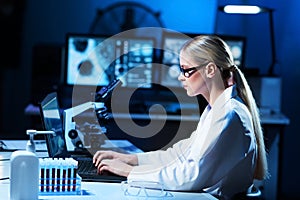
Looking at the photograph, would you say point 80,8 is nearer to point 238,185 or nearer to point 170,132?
point 170,132

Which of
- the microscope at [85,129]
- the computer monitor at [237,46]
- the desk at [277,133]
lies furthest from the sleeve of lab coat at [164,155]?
the computer monitor at [237,46]

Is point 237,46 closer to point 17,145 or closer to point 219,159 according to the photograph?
point 17,145

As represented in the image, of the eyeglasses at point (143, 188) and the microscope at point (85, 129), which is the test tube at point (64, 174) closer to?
the eyeglasses at point (143, 188)

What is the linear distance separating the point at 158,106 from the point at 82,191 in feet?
7.96

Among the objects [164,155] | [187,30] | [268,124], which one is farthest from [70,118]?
[187,30]

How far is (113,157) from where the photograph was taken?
2336mm

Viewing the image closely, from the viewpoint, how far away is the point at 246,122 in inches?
83.0

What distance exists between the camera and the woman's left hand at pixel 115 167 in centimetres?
219

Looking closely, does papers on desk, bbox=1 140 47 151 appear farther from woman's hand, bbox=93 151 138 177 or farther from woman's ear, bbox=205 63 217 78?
woman's ear, bbox=205 63 217 78

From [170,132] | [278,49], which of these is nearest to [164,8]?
[278,49]

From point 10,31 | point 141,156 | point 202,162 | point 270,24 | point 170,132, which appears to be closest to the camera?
point 202,162

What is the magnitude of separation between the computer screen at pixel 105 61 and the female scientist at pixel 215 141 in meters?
2.09

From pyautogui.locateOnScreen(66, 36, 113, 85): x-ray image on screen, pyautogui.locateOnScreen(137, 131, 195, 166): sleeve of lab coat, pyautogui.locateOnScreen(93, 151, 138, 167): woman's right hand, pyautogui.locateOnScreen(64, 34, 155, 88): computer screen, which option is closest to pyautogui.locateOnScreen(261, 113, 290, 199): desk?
pyautogui.locateOnScreen(64, 34, 155, 88): computer screen

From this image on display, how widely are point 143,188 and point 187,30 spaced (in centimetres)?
337
